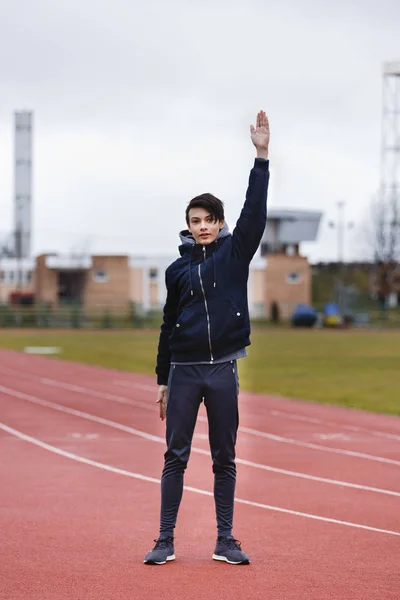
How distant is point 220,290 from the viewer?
6328mm

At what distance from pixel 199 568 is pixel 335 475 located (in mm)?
4527

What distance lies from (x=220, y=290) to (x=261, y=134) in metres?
0.87

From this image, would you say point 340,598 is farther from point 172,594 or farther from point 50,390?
point 50,390

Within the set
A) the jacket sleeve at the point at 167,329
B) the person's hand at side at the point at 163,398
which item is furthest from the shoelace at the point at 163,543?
the jacket sleeve at the point at 167,329

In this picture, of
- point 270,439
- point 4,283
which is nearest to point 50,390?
point 270,439

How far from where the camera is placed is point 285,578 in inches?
245

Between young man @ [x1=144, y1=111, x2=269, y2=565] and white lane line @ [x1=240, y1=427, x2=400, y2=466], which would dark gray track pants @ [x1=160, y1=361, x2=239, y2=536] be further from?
white lane line @ [x1=240, y1=427, x2=400, y2=466]

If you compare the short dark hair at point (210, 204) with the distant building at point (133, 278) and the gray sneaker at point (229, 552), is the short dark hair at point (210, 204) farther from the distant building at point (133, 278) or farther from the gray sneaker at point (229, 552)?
the distant building at point (133, 278)

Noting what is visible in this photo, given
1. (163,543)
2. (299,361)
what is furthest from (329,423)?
(299,361)

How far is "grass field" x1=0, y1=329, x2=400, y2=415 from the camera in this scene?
72.8ft

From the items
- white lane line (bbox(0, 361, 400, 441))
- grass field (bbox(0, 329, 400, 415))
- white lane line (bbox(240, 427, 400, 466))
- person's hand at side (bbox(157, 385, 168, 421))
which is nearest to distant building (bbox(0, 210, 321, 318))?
grass field (bbox(0, 329, 400, 415))

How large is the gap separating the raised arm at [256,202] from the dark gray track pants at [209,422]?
2.15ft

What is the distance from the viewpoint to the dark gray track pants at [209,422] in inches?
251

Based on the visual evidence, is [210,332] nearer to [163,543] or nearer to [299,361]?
[163,543]
